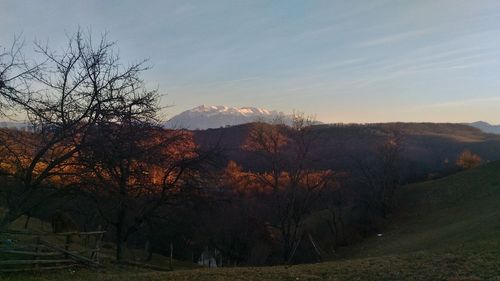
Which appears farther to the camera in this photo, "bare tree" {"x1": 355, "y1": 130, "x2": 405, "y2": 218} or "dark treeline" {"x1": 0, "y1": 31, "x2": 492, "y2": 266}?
"bare tree" {"x1": 355, "y1": 130, "x2": 405, "y2": 218}

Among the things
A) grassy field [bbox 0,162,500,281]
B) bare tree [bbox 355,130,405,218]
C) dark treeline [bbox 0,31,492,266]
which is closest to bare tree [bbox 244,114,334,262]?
dark treeline [bbox 0,31,492,266]

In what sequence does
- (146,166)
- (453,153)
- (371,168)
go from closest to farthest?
(146,166)
(371,168)
(453,153)

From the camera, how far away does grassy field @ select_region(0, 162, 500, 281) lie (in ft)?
45.6

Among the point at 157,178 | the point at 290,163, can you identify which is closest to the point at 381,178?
the point at 290,163

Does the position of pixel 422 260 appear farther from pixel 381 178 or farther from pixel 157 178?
pixel 381 178

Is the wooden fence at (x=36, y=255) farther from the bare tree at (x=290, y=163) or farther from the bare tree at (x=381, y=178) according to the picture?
the bare tree at (x=381, y=178)

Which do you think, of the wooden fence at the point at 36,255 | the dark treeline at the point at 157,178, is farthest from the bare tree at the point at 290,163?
the wooden fence at the point at 36,255

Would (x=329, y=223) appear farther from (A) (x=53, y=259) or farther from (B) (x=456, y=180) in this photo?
(A) (x=53, y=259)

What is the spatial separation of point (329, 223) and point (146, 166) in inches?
1434

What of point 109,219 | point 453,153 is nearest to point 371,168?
point 109,219

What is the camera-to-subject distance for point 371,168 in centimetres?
5506

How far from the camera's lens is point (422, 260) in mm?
16188

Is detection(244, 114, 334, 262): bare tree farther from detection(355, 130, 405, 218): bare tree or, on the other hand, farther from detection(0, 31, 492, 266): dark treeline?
detection(355, 130, 405, 218): bare tree

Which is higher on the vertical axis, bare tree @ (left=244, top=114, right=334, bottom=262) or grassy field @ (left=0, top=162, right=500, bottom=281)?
bare tree @ (left=244, top=114, right=334, bottom=262)
